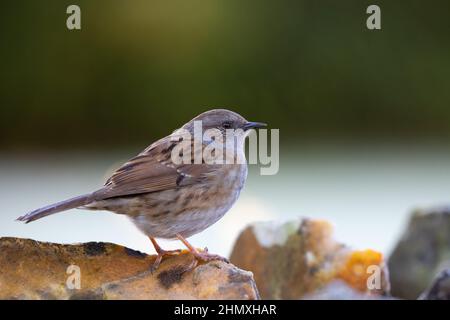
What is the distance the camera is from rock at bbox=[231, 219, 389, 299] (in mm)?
5527

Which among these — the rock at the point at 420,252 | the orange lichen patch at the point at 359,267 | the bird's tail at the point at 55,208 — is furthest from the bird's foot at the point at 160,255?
the rock at the point at 420,252

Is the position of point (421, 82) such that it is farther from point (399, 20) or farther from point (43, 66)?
point (43, 66)

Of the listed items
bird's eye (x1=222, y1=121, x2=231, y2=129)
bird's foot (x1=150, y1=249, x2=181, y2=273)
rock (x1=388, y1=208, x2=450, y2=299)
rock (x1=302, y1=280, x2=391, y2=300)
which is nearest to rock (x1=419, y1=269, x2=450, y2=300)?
rock (x1=302, y1=280, x2=391, y2=300)

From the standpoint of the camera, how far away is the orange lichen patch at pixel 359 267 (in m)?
5.39

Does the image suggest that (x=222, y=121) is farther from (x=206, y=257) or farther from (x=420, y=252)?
(x=420, y=252)

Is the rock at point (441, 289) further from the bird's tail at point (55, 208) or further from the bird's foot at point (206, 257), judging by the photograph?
the bird's tail at point (55, 208)

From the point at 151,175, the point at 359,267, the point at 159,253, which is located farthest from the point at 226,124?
the point at 359,267

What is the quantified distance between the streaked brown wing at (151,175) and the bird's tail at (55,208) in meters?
0.09

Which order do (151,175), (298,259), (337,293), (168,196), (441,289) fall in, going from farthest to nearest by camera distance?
(298,259) → (337,293) → (151,175) → (168,196) → (441,289)

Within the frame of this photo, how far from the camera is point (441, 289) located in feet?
16.2

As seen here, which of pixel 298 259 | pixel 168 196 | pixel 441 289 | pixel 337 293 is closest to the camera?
pixel 441 289

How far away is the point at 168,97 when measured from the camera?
10898mm

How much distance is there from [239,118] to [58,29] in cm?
582

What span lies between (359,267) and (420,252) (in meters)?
0.95
